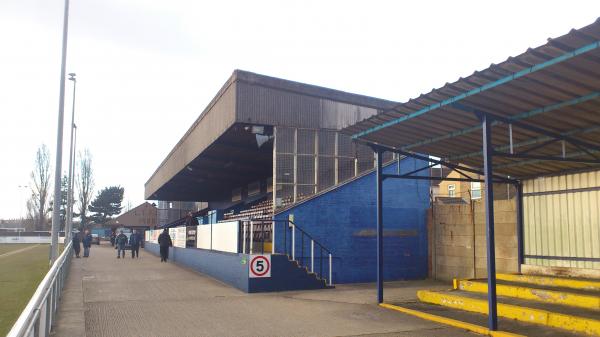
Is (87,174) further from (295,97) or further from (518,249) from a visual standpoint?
(518,249)

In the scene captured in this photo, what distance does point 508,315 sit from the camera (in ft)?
31.9

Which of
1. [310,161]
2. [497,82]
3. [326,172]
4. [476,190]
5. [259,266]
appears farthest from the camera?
[476,190]

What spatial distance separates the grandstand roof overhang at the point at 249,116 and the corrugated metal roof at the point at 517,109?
19.5ft

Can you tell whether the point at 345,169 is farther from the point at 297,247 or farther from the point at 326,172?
the point at 297,247

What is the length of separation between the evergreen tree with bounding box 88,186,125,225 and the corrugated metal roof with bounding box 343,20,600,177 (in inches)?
3098

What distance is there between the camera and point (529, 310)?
30.5ft

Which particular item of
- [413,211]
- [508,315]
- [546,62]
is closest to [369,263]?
[413,211]

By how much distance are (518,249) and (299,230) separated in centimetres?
614

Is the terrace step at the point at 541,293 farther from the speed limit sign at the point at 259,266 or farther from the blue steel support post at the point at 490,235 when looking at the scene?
the speed limit sign at the point at 259,266

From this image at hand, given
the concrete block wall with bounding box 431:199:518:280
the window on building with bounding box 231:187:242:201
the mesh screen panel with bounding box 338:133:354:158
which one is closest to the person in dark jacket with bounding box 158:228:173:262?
the mesh screen panel with bounding box 338:133:354:158

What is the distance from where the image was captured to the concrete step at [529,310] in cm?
832

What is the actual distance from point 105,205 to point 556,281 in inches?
3224

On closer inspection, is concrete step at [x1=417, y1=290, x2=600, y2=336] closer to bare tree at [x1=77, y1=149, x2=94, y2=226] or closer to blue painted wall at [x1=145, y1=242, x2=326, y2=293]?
blue painted wall at [x1=145, y1=242, x2=326, y2=293]

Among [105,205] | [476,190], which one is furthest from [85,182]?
[476,190]
